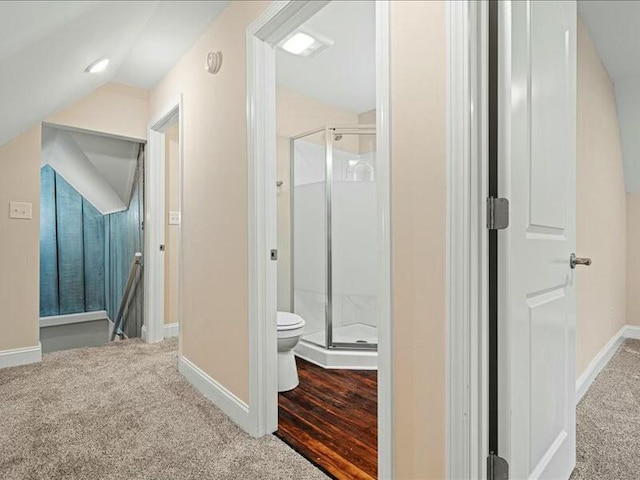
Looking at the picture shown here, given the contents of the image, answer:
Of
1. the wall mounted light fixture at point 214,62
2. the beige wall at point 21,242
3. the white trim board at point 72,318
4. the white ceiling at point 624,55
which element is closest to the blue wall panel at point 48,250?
the white trim board at point 72,318

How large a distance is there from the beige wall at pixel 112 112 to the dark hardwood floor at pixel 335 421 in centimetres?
260

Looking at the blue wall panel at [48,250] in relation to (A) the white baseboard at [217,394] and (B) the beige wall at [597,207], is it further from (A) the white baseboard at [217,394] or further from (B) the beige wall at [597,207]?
(B) the beige wall at [597,207]

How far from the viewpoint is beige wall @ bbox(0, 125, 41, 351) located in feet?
8.64

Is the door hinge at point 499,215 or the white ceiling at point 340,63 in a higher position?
the white ceiling at point 340,63

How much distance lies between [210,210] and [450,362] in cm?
168

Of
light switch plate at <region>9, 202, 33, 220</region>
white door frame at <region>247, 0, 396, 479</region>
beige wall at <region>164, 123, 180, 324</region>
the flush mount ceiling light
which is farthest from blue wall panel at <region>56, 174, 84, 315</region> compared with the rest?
white door frame at <region>247, 0, 396, 479</region>

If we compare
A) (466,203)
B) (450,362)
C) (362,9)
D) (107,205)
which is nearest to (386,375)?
(450,362)

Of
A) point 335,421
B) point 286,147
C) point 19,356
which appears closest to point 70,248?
point 19,356

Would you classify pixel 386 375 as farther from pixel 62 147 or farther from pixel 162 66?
pixel 62 147

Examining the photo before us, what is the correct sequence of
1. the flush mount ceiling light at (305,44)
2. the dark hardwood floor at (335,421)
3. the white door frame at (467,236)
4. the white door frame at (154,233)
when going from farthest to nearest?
the white door frame at (154,233)
the flush mount ceiling light at (305,44)
the dark hardwood floor at (335,421)
the white door frame at (467,236)

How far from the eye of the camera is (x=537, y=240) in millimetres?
1148

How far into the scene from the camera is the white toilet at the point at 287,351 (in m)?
2.27

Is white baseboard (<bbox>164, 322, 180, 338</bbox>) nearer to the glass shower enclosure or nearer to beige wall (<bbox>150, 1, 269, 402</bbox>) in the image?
beige wall (<bbox>150, 1, 269, 402</bbox>)

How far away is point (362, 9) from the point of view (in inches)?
86.6
